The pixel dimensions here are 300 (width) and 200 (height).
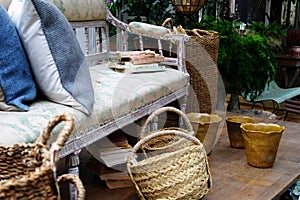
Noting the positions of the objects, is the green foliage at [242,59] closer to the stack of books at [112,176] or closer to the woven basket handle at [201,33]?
the woven basket handle at [201,33]

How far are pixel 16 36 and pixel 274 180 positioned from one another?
1.37m

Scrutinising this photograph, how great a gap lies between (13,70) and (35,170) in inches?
27.7

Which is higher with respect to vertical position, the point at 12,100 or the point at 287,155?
the point at 12,100

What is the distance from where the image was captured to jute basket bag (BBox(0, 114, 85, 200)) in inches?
36.3

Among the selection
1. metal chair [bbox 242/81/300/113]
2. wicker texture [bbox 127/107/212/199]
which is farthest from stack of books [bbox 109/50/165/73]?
metal chair [bbox 242/81/300/113]

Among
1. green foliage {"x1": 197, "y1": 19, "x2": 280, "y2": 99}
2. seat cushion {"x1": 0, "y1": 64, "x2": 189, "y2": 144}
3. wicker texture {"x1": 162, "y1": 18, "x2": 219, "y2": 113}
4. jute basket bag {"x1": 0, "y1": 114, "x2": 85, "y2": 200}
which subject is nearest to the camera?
jute basket bag {"x1": 0, "y1": 114, "x2": 85, "y2": 200}

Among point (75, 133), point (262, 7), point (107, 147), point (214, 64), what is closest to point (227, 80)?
point (214, 64)

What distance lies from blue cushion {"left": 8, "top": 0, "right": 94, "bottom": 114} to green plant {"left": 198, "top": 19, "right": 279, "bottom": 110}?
1.79 meters

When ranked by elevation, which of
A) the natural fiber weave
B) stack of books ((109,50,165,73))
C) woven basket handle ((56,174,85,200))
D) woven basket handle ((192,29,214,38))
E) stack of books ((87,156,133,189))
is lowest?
stack of books ((87,156,133,189))

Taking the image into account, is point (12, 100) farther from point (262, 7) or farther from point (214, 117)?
point (262, 7)

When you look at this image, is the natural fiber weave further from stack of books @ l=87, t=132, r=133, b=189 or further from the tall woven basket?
stack of books @ l=87, t=132, r=133, b=189

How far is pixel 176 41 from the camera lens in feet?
8.46

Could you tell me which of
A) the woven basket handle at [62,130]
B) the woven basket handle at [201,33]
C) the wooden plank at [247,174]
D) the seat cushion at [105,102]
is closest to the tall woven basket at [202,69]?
the woven basket handle at [201,33]

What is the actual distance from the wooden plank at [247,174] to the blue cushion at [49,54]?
741 millimetres
